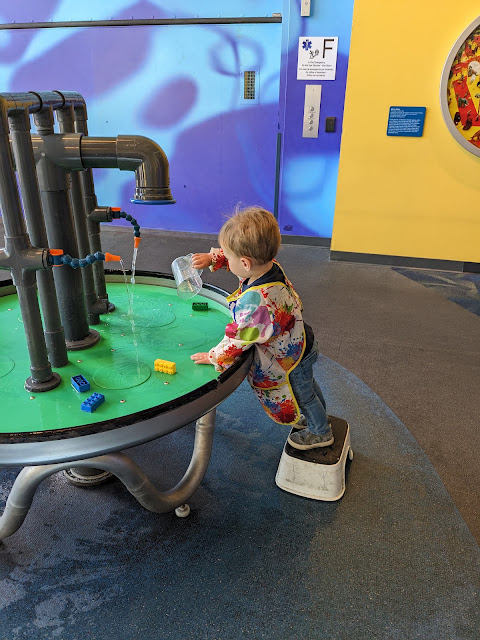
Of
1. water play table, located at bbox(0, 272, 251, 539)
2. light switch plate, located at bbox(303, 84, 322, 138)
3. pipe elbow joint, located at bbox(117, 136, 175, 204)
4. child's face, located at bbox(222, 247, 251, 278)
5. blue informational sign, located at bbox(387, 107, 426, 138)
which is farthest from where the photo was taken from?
light switch plate, located at bbox(303, 84, 322, 138)

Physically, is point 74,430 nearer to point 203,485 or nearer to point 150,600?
point 150,600

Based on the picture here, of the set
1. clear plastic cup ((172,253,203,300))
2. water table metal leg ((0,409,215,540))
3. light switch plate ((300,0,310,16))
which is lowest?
water table metal leg ((0,409,215,540))

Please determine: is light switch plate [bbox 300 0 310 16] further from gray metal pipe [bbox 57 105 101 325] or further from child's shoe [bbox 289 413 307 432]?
child's shoe [bbox 289 413 307 432]

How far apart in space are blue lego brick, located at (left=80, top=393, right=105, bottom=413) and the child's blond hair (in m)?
0.51

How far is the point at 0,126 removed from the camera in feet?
3.09

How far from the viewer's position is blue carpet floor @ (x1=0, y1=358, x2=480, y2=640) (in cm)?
124

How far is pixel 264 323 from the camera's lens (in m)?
1.27

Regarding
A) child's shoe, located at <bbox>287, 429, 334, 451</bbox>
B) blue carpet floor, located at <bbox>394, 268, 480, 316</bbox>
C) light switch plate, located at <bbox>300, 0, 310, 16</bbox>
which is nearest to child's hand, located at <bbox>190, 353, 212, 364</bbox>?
child's shoe, located at <bbox>287, 429, 334, 451</bbox>

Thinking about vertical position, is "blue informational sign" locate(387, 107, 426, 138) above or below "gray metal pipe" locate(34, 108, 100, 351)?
above

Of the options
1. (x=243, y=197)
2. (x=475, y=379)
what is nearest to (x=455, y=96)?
(x=243, y=197)

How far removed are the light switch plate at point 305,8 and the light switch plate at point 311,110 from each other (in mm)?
534

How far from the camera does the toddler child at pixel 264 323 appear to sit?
1242 millimetres

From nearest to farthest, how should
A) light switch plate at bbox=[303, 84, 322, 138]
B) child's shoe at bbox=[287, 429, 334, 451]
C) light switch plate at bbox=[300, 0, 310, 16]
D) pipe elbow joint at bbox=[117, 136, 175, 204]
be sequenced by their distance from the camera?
Answer: pipe elbow joint at bbox=[117, 136, 175, 204] < child's shoe at bbox=[287, 429, 334, 451] < light switch plate at bbox=[300, 0, 310, 16] < light switch plate at bbox=[303, 84, 322, 138]

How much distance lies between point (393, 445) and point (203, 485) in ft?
2.59
